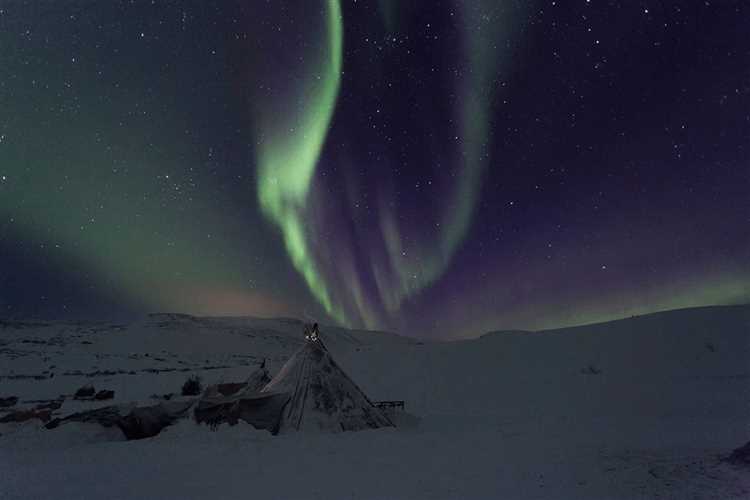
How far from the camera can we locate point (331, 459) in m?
9.21

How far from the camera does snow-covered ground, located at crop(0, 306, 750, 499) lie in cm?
717

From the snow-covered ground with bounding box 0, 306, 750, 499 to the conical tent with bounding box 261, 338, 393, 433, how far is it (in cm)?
78

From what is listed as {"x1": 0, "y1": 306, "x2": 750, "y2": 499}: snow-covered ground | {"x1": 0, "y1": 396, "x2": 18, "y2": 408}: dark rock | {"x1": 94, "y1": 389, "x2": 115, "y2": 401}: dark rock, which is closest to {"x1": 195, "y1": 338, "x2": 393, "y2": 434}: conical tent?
{"x1": 0, "y1": 306, "x2": 750, "y2": 499}: snow-covered ground

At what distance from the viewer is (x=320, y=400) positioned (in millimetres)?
13422

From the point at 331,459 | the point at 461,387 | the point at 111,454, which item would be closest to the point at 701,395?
the point at 461,387

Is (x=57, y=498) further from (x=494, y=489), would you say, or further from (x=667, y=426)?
(x=667, y=426)

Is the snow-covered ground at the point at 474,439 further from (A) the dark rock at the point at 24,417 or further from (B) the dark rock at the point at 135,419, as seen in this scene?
(A) the dark rock at the point at 24,417

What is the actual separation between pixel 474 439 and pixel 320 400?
14.7ft

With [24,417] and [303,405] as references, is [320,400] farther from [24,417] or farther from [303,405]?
[24,417]

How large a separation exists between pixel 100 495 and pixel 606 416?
14.1 meters

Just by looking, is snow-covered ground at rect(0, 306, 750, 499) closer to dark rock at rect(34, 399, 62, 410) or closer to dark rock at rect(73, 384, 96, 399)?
dark rock at rect(34, 399, 62, 410)

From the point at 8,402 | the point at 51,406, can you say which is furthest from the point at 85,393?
the point at 51,406

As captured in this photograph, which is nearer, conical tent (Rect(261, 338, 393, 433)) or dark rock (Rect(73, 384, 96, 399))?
conical tent (Rect(261, 338, 393, 433))

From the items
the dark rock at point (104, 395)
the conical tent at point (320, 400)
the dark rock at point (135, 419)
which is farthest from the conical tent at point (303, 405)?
the dark rock at point (104, 395)
